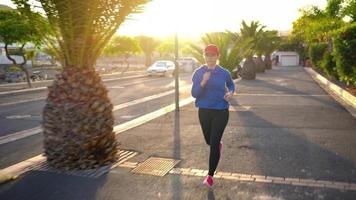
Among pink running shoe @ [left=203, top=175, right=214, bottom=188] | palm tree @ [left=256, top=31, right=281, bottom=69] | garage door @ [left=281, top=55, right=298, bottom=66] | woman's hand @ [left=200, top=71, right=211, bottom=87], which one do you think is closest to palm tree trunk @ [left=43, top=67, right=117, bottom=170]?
woman's hand @ [left=200, top=71, right=211, bottom=87]

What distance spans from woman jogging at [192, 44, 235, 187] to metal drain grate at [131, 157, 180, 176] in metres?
0.92

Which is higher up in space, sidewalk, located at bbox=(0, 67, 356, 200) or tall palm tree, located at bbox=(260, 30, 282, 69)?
tall palm tree, located at bbox=(260, 30, 282, 69)

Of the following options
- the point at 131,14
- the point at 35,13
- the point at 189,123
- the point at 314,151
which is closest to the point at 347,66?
the point at 189,123

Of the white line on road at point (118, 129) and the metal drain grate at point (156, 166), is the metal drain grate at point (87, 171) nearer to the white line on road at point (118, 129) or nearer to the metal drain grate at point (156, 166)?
the white line on road at point (118, 129)

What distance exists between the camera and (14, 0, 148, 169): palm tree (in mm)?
5875

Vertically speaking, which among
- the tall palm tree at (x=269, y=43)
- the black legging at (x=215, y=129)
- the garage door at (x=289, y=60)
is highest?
the tall palm tree at (x=269, y=43)

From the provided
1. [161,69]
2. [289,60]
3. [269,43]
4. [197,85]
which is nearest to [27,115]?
[197,85]

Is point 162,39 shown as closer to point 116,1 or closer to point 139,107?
point 139,107

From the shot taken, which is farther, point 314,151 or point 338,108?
point 338,108

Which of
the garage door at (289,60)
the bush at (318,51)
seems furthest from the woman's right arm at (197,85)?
the garage door at (289,60)

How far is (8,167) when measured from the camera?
6387 millimetres

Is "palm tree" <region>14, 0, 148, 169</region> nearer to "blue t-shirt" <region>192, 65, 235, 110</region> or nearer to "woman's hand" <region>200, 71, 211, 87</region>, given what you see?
"blue t-shirt" <region>192, 65, 235, 110</region>

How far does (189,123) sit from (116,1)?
466 cm

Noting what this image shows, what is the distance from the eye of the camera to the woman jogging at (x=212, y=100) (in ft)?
17.3
